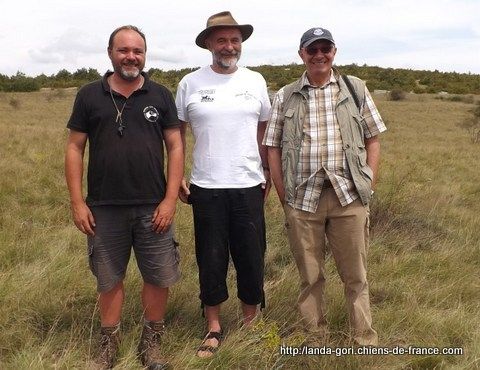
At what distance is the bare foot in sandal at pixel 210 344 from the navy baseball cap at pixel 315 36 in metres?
1.97

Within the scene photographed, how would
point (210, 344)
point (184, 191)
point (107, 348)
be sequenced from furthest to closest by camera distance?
point (184, 191), point (210, 344), point (107, 348)

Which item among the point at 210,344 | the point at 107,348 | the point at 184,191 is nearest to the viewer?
the point at 107,348

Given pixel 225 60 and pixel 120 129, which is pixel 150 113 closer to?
pixel 120 129

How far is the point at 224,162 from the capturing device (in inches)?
122

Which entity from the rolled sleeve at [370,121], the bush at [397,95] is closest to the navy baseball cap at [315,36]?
the rolled sleeve at [370,121]

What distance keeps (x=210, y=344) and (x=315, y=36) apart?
2.06 m

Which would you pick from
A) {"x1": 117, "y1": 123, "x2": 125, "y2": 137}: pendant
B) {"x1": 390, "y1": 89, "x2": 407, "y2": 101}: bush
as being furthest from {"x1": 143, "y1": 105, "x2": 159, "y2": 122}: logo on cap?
{"x1": 390, "y1": 89, "x2": 407, "y2": 101}: bush

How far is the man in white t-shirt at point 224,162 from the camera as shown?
3.09 meters

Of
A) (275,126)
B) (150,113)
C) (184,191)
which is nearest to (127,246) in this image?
(184,191)

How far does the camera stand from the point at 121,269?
3021mm

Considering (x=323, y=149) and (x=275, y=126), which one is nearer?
(x=323, y=149)

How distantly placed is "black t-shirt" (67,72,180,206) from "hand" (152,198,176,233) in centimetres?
6

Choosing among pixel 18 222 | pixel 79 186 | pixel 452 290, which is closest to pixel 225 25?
pixel 79 186

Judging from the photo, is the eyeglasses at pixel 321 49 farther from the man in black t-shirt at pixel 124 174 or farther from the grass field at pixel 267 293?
the grass field at pixel 267 293
